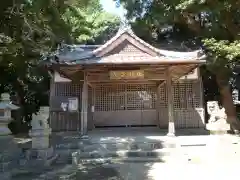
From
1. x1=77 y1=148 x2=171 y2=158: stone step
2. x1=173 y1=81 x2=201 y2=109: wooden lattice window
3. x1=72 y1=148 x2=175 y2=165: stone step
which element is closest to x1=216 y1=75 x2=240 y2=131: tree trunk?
x1=173 y1=81 x2=201 y2=109: wooden lattice window

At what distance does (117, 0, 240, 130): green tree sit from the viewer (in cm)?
1273

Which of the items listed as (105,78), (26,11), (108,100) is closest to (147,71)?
(105,78)

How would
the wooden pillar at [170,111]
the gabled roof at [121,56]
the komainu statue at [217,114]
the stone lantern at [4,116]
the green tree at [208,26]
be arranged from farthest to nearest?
the green tree at [208,26] → the wooden pillar at [170,111] → the gabled roof at [121,56] → the komainu statue at [217,114] → the stone lantern at [4,116]

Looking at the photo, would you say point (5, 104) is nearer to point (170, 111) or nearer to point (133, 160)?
point (133, 160)

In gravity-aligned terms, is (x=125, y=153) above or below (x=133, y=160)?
above

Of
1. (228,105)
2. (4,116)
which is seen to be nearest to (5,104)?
(4,116)

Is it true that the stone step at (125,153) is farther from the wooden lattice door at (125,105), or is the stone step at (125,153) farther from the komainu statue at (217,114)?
→ the wooden lattice door at (125,105)

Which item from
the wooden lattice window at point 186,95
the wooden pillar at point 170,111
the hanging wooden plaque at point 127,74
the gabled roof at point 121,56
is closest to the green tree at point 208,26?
the gabled roof at point 121,56

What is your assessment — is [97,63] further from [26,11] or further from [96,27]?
[96,27]

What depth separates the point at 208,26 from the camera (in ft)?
52.5

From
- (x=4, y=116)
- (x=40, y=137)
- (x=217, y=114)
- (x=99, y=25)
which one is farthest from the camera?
(x=99, y=25)

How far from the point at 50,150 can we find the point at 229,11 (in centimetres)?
1004

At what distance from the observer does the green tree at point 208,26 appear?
12734mm

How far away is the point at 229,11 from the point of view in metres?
13.5
